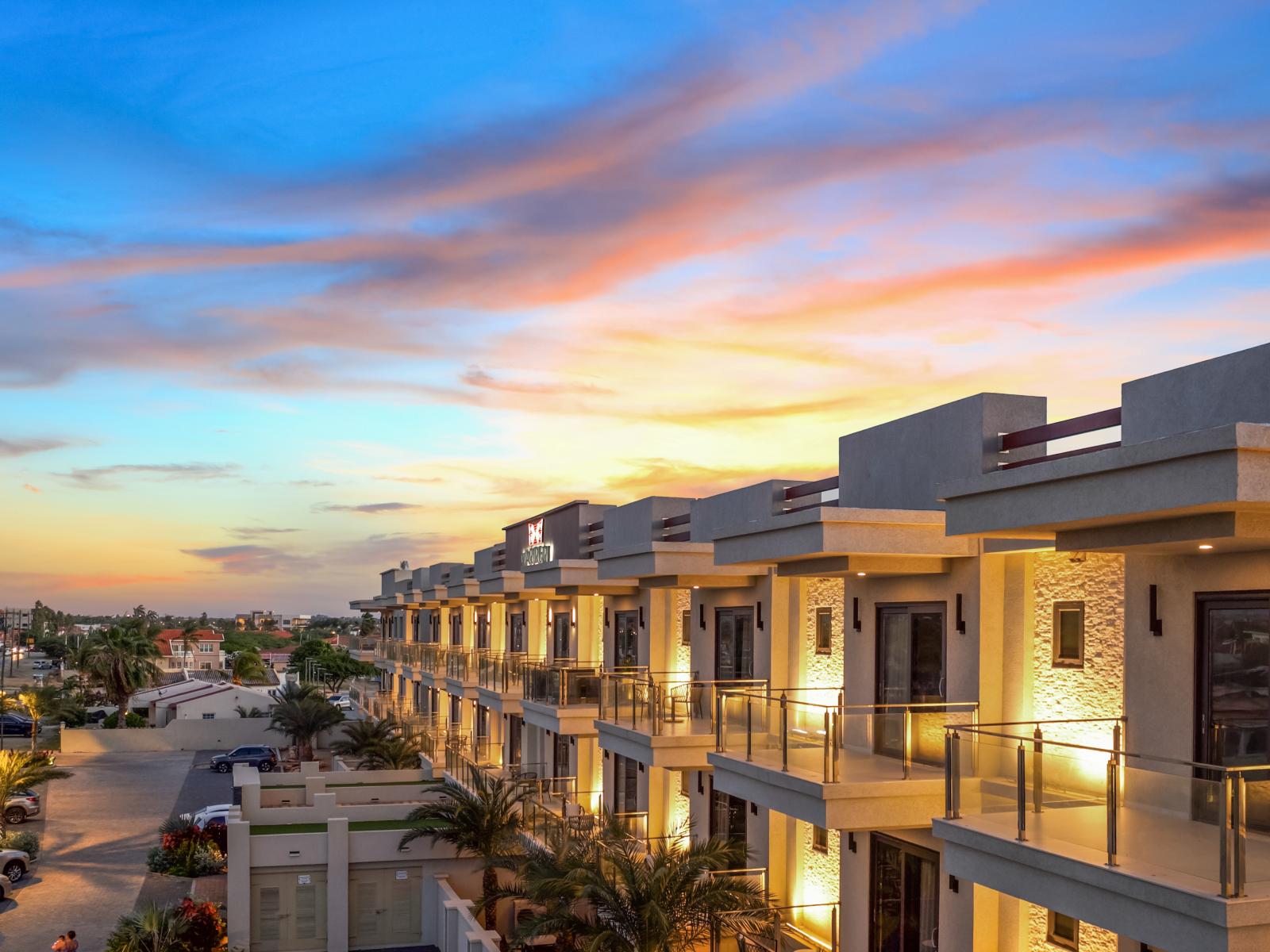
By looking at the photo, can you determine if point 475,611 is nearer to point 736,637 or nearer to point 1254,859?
point 736,637

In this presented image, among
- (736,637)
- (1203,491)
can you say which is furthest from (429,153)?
(1203,491)

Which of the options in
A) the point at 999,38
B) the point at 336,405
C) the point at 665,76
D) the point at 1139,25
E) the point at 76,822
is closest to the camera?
the point at 1139,25

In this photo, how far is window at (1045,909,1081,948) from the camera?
499 inches

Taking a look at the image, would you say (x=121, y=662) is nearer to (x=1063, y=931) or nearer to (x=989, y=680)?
(x=989, y=680)

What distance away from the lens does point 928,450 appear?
15711 millimetres

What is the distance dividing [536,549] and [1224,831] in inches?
1087

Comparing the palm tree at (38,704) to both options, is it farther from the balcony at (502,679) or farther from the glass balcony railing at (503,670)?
the balcony at (502,679)

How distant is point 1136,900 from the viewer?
8883mm

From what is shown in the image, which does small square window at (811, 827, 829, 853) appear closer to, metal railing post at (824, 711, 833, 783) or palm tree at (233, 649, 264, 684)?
metal railing post at (824, 711, 833, 783)

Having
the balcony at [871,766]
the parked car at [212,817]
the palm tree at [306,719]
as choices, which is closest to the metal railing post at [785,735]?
the balcony at [871,766]

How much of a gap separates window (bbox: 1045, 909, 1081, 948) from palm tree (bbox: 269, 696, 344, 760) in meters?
47.9

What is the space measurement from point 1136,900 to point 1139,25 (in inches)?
386

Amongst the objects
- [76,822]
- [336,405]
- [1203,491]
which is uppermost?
[336,405]

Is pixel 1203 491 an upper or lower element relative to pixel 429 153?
lower
